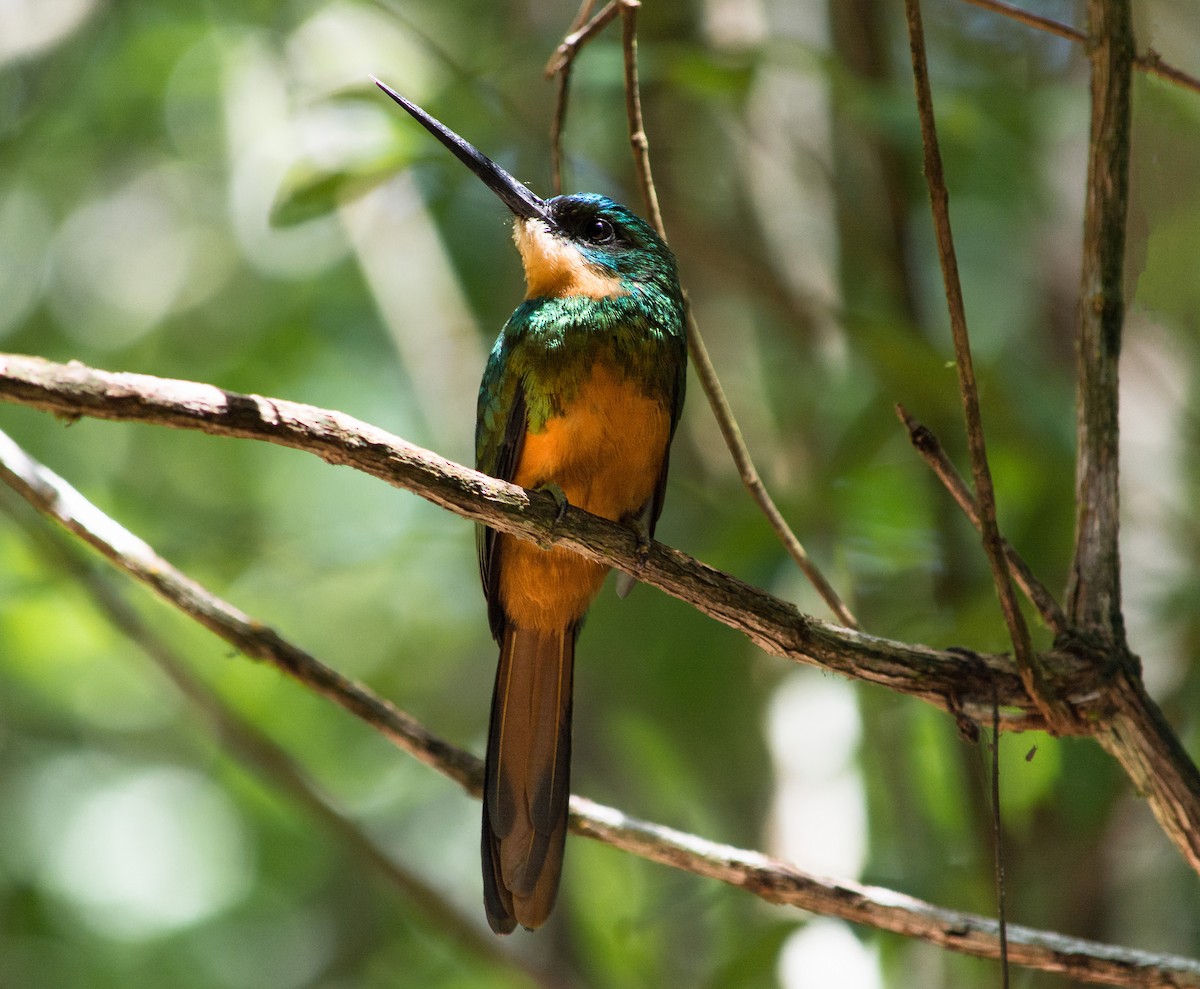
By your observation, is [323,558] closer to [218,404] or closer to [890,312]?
[890,312]

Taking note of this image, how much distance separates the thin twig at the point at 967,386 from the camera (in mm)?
1515

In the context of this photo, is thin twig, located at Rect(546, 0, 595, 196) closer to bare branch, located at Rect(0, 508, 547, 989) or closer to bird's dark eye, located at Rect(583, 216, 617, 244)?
bird's dark eye, located at Rect(583, 216, 617, 244)

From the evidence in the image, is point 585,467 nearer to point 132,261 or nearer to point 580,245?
point 580,245

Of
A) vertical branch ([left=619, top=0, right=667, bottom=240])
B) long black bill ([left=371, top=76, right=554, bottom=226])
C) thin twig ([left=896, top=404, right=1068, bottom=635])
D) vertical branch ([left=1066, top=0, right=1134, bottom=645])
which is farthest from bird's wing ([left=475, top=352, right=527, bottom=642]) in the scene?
vertical branch ([left=1066, top=0, right=1134, bottom=645])

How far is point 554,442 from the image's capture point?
7.22 ft

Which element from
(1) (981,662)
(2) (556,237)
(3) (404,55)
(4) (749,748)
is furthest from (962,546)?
(3) (404,55)

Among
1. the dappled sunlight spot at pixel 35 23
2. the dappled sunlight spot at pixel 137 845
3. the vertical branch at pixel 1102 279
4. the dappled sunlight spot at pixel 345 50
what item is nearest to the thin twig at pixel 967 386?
the vertical branch at pixel 1102 279

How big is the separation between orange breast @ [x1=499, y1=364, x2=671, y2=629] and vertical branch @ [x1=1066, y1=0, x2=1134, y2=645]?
0.78 m

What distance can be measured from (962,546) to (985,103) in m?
1.28

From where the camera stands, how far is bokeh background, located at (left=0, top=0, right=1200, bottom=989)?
2.82 m

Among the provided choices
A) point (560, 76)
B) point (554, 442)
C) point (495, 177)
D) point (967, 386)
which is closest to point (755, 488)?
point (554, 442)

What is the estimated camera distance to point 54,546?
2934 millimetres

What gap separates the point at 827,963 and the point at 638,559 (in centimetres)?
166

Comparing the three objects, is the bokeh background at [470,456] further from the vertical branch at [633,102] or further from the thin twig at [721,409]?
the vertical branch at [633,102]
